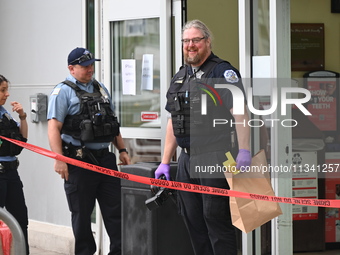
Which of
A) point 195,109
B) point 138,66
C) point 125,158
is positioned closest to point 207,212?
point 195,109

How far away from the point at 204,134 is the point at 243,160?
1.39ft

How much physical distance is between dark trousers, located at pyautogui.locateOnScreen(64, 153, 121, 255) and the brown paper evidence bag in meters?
1.65

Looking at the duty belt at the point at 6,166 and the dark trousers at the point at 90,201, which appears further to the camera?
the duty belt at the point at 6,166

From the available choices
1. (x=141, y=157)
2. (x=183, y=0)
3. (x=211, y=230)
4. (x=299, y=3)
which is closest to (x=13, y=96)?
(x=141, y=157)

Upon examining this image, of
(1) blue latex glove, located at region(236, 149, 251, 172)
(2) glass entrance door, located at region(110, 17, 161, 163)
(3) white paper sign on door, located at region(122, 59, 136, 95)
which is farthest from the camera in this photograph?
(3) white paper sign on door, located at region(122, 59, 136, 95)

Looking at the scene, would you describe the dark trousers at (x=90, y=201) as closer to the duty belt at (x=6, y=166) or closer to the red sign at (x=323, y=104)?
the duty belt at (x=6, y=166)

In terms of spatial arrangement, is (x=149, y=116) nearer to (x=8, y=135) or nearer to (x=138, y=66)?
(x=138, y=66)

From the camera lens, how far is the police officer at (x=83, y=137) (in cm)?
689

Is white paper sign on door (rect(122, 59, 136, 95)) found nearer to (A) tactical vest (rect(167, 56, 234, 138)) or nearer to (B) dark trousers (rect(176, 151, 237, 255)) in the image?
(A) tactical vest (rect(167, 56, 234, 138))

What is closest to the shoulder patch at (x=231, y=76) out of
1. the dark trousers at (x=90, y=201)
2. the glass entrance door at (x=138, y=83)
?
the dark trousers at (x=90, y=201)

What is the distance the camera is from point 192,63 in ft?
19.9

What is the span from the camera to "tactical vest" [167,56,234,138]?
19.5ft

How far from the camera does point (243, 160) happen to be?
5676 mm

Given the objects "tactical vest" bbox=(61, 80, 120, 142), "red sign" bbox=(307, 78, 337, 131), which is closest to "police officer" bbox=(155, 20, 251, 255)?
"tactical vest" bbox=(61, 80, 120, 142)
